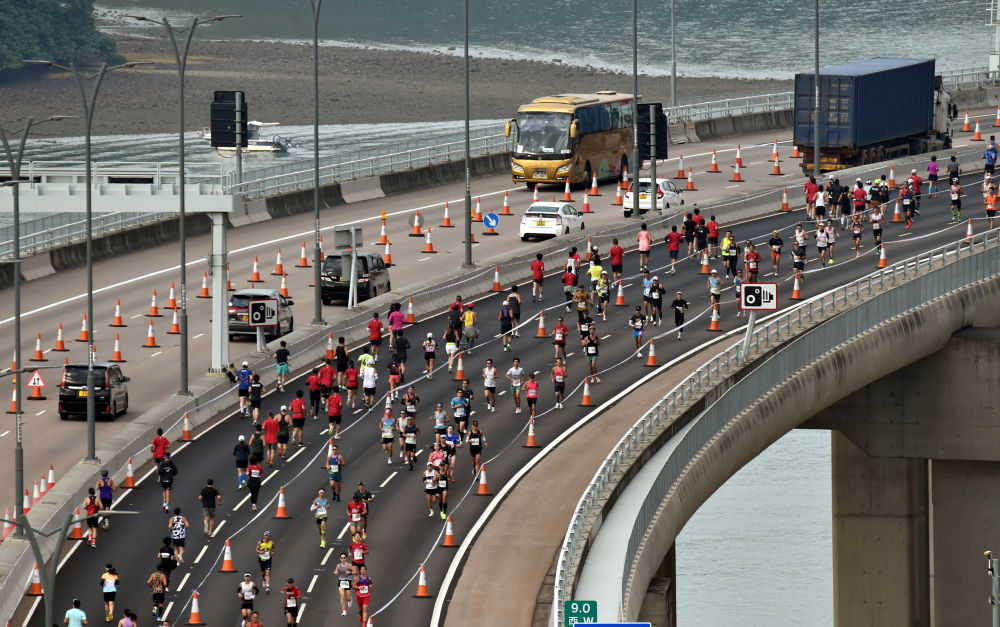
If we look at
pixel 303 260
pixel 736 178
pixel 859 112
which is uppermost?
pixel 859 112

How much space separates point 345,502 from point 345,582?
5.56 metres

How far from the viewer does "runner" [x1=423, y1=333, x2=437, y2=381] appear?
43.6 metres

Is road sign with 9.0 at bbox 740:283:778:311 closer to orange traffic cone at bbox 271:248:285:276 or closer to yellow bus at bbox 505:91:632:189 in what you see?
orange traffic cone at bbox 271:248:285:276

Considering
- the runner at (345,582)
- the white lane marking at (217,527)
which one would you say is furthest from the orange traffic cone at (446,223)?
the runner at (345,582)

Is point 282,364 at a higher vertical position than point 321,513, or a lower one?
higher

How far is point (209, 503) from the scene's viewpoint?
113 ft

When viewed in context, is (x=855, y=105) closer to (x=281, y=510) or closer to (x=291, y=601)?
(x=281, y=510)

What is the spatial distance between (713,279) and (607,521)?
17.1 meters

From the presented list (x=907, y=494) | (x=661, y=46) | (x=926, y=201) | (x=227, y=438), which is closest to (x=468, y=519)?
(x=227, y=438)

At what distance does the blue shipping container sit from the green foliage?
74.5 meters

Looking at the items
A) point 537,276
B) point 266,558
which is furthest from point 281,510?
point 537,276

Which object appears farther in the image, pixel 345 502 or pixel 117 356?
pixel 117 356

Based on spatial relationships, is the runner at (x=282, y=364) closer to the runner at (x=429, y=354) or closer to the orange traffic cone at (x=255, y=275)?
the runner at (x=429, y=354)

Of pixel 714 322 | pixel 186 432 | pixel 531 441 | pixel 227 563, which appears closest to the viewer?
pixel 227 563
